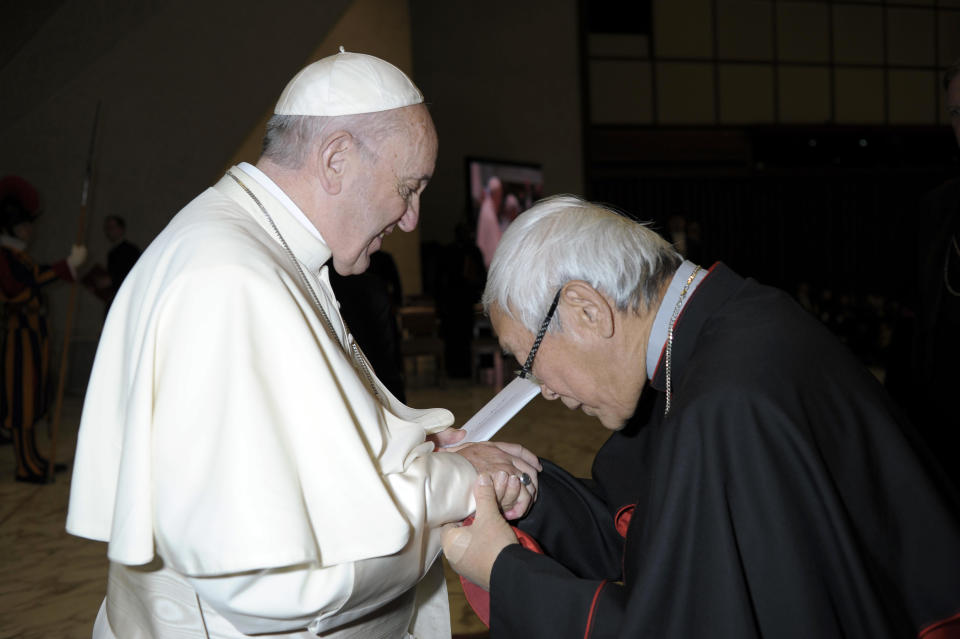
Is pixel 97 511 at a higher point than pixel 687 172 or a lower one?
lower

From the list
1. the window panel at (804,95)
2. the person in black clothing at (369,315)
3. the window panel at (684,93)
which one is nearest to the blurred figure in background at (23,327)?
the person in black clothing at (369,315)

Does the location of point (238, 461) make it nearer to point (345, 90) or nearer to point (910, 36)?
point (345, 90)

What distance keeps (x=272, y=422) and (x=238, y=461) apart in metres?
0.08

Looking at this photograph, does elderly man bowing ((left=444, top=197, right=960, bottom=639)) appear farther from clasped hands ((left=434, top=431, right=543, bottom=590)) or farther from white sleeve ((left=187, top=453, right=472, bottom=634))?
white sleeve ((left=187, top=453, right=472, bottom=634))

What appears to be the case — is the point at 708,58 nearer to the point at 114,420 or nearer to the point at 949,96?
the point at 949,96

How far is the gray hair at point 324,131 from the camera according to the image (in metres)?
1.54

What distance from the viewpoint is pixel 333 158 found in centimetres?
152

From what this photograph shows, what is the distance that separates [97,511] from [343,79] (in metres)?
0.91

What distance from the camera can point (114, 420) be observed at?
1.41 m

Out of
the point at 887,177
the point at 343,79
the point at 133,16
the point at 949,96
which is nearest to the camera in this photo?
the point at 343,79

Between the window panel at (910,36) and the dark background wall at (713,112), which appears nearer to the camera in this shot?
the dark background wall at (713,112)

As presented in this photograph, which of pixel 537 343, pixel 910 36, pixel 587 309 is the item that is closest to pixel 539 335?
pixel 537 343

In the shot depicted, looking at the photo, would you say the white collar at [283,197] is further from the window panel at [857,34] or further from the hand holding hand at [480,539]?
the window panel at [857,34]

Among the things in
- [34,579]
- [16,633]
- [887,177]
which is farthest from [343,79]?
[887,177]
